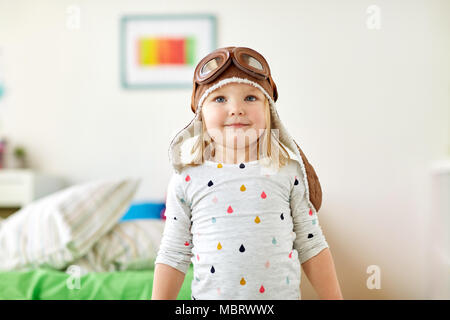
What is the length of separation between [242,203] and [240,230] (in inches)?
1.4

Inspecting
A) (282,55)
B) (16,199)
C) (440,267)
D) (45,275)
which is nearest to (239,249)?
(282,55)

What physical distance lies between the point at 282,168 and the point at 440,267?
0.57m

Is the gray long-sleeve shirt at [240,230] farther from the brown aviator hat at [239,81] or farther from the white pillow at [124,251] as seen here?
the white pillow at [124,251]

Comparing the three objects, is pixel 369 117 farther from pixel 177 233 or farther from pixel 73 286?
pixel 73 286

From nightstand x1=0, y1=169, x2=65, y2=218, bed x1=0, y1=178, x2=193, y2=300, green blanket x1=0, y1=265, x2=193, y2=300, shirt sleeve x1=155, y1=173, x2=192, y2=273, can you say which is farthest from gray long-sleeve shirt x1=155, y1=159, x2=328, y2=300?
nightstand x1=0, y1=169, x2=65, y2=218

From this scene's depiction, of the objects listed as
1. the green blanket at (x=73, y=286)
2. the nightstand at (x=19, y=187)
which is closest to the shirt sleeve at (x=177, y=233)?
the green blanket at (x=73, y=286)

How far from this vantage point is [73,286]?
1.02 m

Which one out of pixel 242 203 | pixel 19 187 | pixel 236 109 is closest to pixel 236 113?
pixel 236 109

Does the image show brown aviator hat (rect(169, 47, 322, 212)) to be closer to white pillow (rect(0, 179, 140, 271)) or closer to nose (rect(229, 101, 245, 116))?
nose (rect(229, 101, 245, 116))

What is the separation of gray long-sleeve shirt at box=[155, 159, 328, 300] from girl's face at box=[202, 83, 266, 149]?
39 mm

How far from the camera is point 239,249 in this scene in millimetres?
572

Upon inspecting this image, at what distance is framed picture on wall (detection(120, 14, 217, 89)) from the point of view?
1.88 metres

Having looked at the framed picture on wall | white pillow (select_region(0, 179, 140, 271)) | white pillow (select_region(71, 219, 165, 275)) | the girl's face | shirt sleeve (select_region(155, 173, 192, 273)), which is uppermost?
the framed picture on wall
